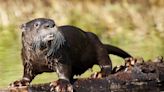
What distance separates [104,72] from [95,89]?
376mm

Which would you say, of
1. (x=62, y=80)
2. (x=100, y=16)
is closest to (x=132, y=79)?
(x=62, y=80)

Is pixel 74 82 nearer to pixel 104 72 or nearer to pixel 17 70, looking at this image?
pixel 104 72

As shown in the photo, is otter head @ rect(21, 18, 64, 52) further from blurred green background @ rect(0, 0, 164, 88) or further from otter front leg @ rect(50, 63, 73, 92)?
blurred green background @ rect(0, 0, 164, 88)

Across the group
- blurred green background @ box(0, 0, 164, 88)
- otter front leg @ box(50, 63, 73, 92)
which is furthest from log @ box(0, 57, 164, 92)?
blurred green background @ box(0, 0, 164, 88)

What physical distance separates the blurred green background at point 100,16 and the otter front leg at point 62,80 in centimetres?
457

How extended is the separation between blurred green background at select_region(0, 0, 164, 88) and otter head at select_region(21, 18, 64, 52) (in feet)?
15.3

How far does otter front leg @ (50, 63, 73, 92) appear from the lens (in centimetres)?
441

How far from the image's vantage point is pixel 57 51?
181 inches

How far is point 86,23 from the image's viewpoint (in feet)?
33.1

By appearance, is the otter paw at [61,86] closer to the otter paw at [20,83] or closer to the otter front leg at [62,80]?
the otter front leg at [62,80]

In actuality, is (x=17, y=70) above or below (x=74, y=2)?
below

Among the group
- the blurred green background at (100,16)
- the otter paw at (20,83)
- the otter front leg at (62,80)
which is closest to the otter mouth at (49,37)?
the otter front leg at (62,80)

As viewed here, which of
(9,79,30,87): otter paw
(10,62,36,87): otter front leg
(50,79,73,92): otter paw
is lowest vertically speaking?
(50,79,73,92): otter paw

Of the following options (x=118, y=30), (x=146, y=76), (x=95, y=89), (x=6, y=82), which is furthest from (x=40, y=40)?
(x=118, y=30)
